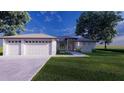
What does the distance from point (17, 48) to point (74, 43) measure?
40.1 ft

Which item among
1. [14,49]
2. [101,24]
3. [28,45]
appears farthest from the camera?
[101,24]

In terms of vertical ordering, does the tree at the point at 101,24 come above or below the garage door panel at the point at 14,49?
above

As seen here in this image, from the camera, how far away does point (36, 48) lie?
33.7 m

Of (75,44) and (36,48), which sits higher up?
(75,44)

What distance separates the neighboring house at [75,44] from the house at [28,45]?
28.3 feet

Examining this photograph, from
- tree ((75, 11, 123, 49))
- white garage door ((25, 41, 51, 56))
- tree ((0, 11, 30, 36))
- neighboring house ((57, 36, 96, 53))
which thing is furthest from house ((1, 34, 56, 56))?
tree ((75, 11, 123, 49))

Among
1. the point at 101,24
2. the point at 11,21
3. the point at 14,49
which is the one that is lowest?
the point at 14,49

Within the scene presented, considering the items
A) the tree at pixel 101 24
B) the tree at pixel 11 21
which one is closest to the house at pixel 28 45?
the tree at pixel 11 21

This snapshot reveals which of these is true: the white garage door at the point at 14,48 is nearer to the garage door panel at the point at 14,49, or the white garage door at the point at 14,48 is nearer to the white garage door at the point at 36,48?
the garage door panel at the point at 14,49

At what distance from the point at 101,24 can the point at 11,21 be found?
17.1m

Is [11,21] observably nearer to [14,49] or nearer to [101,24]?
[14,49]

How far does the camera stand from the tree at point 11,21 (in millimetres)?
41500

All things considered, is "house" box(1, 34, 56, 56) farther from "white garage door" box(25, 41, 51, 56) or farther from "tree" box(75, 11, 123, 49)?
"tree" box(75, 11, 123, 49)

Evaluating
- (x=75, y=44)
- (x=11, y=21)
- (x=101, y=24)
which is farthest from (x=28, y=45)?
(x=101, y=24)
